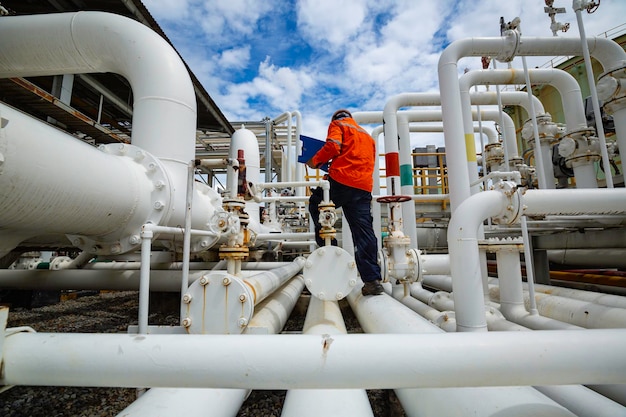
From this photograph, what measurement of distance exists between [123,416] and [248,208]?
2677mm

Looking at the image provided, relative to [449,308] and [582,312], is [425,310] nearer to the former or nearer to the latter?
[449,308]

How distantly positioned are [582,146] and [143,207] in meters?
3.54

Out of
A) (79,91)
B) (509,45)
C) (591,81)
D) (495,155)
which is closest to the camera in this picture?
(591,81)

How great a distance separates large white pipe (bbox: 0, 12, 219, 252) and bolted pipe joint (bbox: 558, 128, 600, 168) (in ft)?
10.6

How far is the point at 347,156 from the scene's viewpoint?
75.8 inches

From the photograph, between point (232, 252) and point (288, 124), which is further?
point (288, 124)

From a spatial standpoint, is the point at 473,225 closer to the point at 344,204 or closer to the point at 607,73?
the point at 344,204

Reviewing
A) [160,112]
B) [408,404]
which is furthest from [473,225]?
[160,112]

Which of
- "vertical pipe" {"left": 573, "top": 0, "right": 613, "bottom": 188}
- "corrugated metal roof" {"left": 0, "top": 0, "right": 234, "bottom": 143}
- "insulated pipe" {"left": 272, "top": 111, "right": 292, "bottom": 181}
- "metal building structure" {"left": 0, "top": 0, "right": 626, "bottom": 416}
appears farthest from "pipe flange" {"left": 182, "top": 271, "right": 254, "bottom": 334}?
"insulated pipe" {"left": 272, "top": 111, "right": 292, "bottom": 181}

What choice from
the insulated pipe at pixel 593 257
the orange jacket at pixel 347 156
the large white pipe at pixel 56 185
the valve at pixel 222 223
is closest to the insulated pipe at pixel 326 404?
the valve at pixel 222 223

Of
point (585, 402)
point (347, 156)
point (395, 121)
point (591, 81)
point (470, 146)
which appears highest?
point (395, 121)

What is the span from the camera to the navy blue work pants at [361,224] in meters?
1.88

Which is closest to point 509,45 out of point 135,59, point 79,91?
point 135,59

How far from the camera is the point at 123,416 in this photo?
73 centimetres
